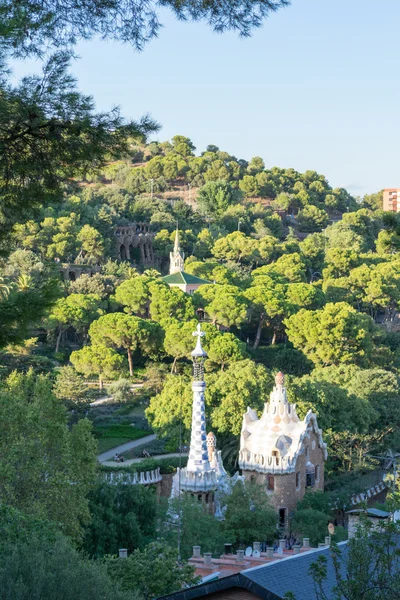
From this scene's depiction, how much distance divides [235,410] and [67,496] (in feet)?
58.1

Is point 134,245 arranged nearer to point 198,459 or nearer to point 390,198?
point 198,459

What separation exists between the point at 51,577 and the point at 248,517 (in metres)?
17.3

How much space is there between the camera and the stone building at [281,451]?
4244 cm

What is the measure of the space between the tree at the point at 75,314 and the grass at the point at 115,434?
374 inches

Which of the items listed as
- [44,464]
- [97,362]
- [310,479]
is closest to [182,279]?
[97,362]

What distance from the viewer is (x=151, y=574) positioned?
2561 centimetres

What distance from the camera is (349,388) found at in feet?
178

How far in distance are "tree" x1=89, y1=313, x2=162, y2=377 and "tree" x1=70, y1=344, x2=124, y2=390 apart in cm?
133

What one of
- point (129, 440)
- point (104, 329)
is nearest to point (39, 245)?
point (104, 329)

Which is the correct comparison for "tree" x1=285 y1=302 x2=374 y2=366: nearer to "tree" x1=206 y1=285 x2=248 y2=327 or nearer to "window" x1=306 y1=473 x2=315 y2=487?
"tree" x1=206 y1=285 x2=248 y2=327

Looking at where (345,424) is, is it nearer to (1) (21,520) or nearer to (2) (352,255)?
(1) (21,520)

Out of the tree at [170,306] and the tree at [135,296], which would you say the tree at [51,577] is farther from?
the tree at [135,296]

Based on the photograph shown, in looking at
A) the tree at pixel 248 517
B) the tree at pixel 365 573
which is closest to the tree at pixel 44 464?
the tree at pixel 248 517

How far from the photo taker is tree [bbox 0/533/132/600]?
2027 centimetres
